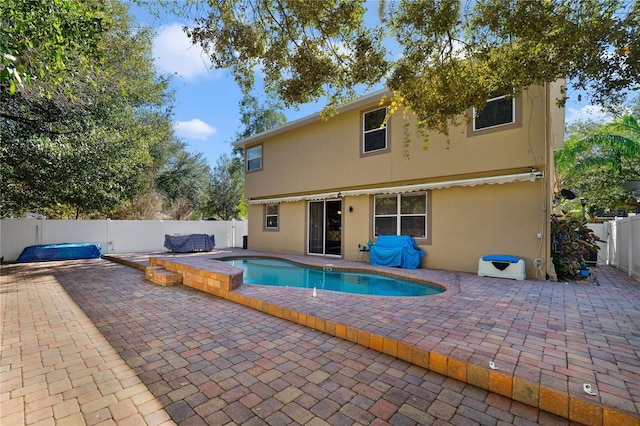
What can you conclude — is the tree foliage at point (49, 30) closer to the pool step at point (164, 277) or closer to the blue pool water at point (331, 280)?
the pool step at point (164, 277)

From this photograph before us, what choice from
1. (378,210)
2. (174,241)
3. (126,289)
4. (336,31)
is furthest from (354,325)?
(174,241)

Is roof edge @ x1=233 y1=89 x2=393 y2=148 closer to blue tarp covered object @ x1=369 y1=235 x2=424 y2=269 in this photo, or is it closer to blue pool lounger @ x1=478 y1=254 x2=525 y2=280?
blue tarp covered object @ x1=369 y1=235 x2=424 y2=269

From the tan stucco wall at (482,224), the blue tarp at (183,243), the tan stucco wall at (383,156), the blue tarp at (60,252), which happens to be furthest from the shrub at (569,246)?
the blue tarp at (60,252)

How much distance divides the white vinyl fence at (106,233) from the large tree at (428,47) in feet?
43.6

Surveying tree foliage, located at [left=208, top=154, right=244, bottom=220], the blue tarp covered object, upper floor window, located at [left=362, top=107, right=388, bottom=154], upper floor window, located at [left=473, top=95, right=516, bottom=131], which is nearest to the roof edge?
upper floor window, located at [left=362, top=107, right=388, bottom=154]

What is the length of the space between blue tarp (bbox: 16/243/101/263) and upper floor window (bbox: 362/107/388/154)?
43.1 ft

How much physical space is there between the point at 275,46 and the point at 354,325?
5505 millimetres

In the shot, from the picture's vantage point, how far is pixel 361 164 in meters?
12.9

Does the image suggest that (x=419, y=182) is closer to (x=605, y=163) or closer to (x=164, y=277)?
(x=164, y=277)

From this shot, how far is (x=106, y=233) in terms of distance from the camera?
15547 millimetres

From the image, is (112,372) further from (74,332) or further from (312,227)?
(312,227)

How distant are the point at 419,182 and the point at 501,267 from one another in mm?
3989

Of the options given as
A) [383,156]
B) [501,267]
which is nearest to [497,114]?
[383,156]

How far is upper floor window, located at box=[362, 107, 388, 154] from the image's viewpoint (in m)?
12.2
